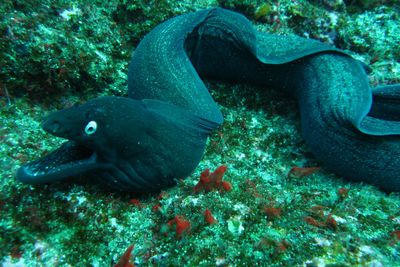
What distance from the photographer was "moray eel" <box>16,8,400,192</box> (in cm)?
280

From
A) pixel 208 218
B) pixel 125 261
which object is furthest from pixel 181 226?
pixel 125 261

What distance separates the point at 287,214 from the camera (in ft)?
8.24

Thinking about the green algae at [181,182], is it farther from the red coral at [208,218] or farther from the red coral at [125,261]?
the red coral at [125,261]

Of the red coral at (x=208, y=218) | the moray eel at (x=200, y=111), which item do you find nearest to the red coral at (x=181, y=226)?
the red coral at (x=208, y=218)

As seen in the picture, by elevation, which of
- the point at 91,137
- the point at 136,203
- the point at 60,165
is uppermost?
the point at 91,137

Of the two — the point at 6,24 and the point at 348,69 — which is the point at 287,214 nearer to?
the point at 348,69

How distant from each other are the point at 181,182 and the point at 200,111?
3.37 ft

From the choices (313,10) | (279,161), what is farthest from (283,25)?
(279,161)

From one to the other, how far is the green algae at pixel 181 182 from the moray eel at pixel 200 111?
0.22 metres

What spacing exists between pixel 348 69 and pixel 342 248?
2.84 meters

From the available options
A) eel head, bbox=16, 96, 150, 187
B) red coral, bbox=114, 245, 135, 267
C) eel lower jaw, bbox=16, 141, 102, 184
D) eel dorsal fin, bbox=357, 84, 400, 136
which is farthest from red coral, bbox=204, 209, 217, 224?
eel dorsal fin, bbox=357, 84, 400, 136

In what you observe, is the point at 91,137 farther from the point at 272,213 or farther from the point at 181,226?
the point at 272,213

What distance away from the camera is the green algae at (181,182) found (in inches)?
85.0

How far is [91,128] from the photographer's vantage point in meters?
2.69
